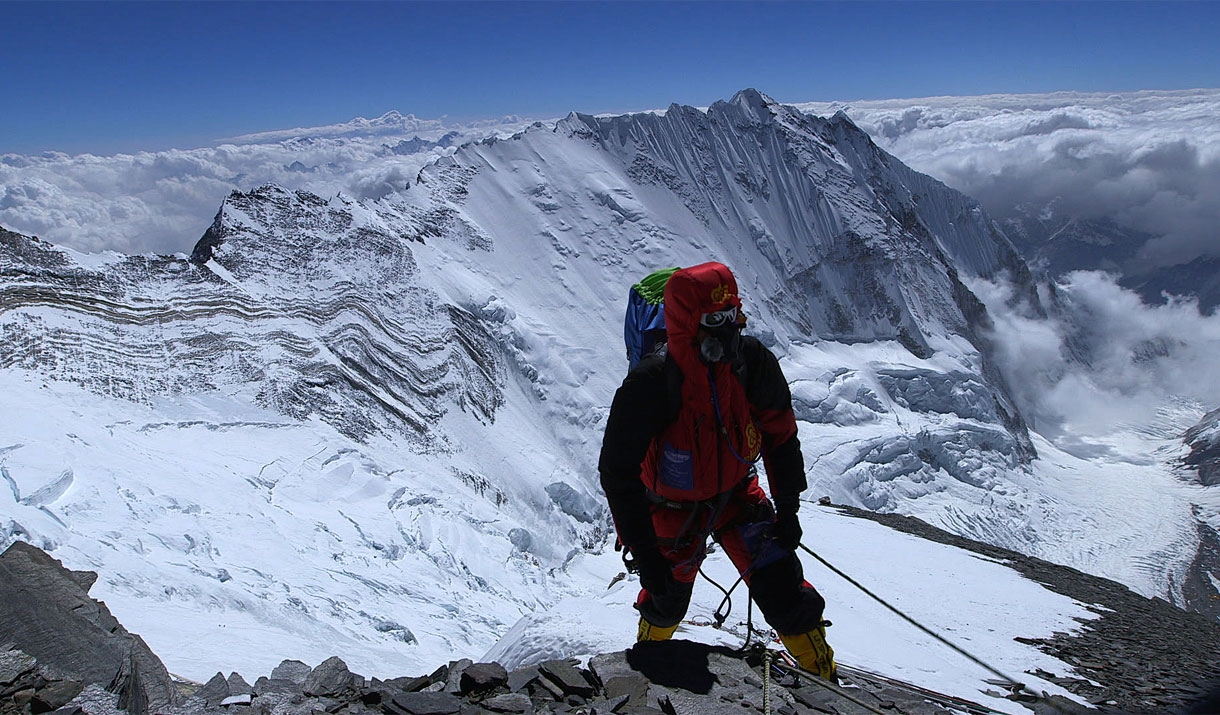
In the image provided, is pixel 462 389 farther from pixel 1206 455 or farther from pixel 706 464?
pixel 1206 455

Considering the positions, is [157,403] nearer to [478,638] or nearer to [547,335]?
[478,638]

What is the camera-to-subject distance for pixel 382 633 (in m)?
14.5

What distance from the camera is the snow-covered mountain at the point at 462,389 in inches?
591

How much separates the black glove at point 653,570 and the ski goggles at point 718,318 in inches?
65.9

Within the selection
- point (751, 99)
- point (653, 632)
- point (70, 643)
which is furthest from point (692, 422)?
point (751, 99)

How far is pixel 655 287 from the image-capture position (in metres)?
5.31

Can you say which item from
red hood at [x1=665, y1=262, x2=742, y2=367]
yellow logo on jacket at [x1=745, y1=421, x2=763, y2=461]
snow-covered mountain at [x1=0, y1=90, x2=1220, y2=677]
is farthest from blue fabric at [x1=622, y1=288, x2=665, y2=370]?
Result: snow-covered mountain at [x1=0, y1=90, x2=1220, y2=677]

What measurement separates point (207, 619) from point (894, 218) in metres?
79.4

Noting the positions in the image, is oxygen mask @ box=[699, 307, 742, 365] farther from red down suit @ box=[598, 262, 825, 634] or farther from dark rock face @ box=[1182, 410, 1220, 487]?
dark rock face @ box=[1182, 410, 1220, 487]

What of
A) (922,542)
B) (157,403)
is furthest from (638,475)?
(157,403)

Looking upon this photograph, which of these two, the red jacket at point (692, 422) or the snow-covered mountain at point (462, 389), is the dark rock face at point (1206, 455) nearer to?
the snow-covered mountain at point (462, 389)

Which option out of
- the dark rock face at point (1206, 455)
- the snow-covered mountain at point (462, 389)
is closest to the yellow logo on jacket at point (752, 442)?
the snow-covered mountain at point (462, 389)

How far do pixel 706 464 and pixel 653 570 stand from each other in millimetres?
857

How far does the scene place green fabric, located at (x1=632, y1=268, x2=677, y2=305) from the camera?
5.22 m
